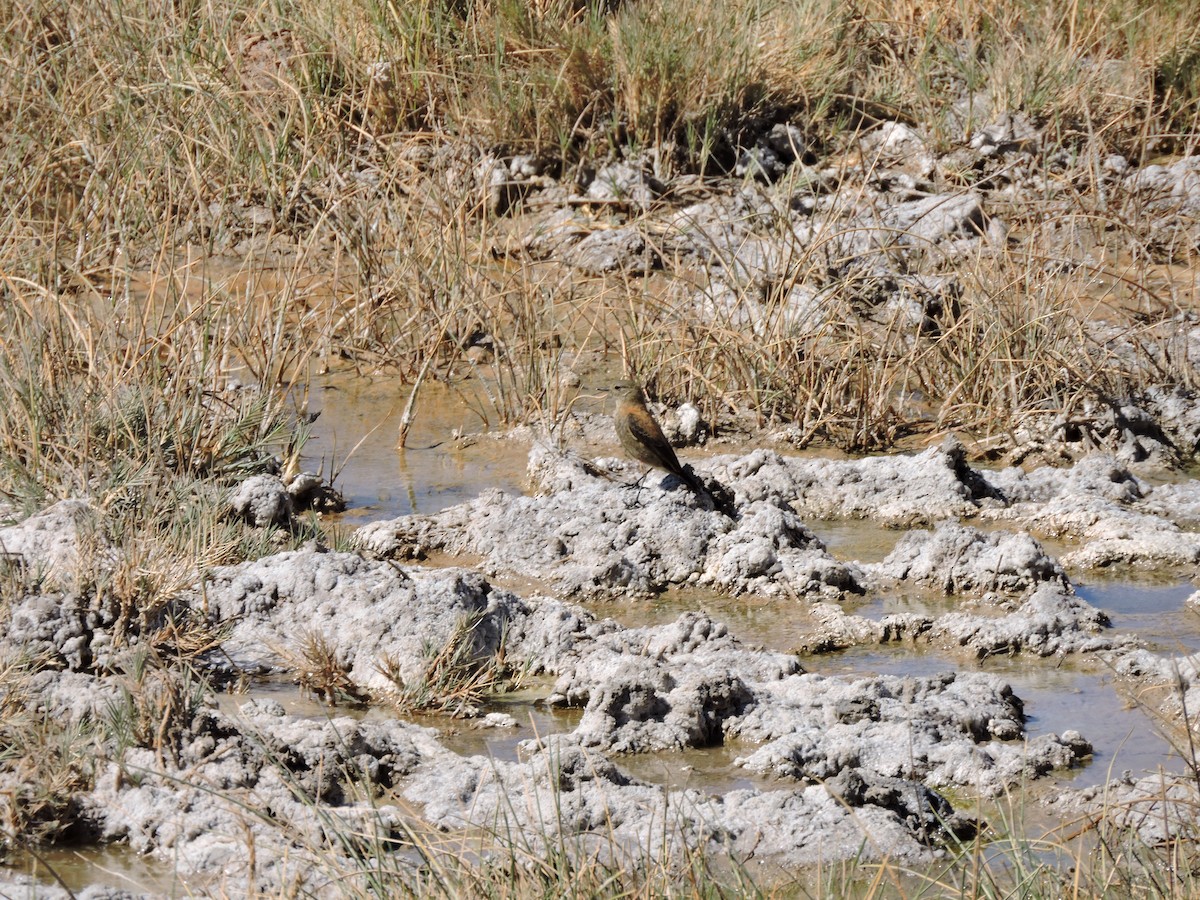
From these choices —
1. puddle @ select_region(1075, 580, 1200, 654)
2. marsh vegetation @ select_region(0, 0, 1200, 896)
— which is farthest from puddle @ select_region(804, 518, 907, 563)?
marsh vegetation @ select_region(0, 0, 1200, 896)

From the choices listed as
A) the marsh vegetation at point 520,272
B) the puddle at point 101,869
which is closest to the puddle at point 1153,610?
the marsh vegetation at point 520,272

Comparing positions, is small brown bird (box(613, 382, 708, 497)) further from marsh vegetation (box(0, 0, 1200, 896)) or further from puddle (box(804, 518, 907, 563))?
marsh vegetation (box(0, 0, 1200, 896))

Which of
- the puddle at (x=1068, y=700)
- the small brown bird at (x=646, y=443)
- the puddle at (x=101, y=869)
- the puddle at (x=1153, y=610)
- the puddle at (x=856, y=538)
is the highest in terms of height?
the puddle at (x=101, y=869)

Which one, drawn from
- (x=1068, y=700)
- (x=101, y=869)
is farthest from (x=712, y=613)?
(x=101, y=869)

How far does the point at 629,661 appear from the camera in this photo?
4125 millimetres

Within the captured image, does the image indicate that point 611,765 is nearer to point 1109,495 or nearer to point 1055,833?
point 1055,833

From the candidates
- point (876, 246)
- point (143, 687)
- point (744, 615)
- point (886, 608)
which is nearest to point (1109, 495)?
point (886, 608)

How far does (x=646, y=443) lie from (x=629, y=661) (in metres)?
1.52

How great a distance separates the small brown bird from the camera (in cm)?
545

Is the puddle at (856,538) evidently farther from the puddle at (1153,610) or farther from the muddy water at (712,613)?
the puddle at (1153,610)

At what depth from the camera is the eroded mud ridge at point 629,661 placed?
10.9 ft

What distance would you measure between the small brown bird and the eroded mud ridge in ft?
0.29

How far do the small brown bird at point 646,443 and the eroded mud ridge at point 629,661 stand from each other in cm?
9

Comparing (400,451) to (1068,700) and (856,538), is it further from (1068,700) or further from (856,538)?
(1068,700)
